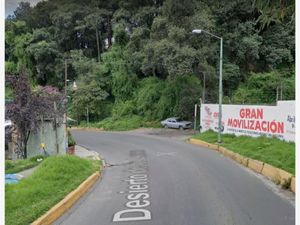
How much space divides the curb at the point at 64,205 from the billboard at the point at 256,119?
10.2 metres

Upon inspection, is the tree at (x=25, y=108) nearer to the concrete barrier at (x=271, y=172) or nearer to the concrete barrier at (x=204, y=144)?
the concrete barrier at (x=204, y=144)

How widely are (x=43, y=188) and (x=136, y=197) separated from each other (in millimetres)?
2429

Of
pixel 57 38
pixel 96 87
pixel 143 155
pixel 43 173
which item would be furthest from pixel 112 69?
pixel 43 173

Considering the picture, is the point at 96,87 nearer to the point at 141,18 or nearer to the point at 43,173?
the point at 141,18

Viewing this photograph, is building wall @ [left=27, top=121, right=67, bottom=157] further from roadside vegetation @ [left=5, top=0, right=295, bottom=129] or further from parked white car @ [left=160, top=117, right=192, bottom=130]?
parked white car @ [left=160, top=117, right=192, bottom=130]

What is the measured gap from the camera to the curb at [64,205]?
898 centimetres

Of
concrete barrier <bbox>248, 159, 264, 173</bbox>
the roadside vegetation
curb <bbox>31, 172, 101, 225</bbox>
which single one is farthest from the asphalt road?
the roadside vegetation

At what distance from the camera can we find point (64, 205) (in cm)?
1033

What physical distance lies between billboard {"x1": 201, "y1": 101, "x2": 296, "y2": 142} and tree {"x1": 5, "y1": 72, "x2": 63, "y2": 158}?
36.2 feet

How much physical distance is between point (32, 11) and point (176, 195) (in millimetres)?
70935

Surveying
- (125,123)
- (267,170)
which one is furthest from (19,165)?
(125,123)

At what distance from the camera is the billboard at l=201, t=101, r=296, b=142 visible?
20.4 meters

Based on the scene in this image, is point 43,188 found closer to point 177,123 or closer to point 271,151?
point 271,151

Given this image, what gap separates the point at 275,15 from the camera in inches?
297
